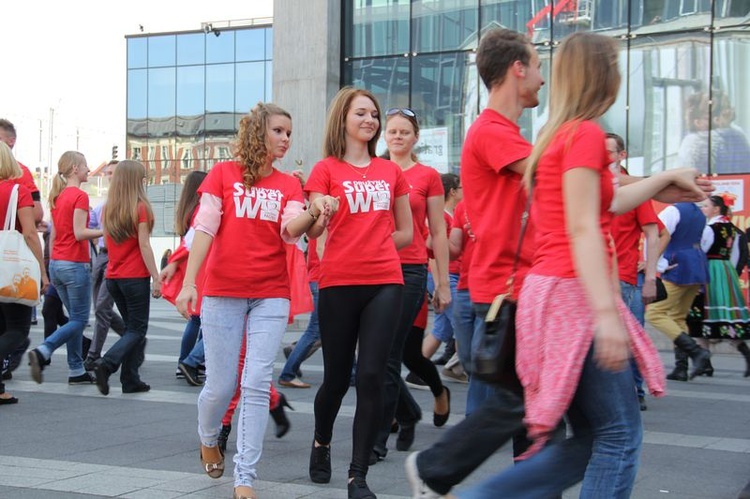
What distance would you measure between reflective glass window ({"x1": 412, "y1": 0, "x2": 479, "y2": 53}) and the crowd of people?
8.20m

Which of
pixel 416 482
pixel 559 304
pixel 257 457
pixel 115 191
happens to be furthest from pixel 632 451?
pixel 115 191

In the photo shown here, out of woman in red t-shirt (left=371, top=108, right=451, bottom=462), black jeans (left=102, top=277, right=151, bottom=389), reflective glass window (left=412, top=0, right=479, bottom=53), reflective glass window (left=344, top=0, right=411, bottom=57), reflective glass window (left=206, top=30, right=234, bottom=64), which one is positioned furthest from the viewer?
reflective glass window (left=206, top=30, right=234, bottom=64)

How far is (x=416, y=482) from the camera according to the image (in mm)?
3629

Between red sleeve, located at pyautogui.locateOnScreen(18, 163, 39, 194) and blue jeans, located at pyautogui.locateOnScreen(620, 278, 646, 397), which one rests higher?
red sleeve, located at pyautogui.locateOnScreen(18, 163, 39, 194)

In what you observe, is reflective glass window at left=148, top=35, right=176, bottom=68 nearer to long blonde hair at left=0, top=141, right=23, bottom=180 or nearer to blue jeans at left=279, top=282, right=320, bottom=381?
blue jeans at left=279, top=282, right=320, bottom=381

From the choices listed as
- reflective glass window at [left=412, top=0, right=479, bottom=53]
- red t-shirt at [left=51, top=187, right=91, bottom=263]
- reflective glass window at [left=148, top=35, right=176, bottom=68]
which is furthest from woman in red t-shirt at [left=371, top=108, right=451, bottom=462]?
reflective glass window at [left=148, top=35, right=176, bottom=68]

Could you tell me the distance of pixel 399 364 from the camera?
557 cm

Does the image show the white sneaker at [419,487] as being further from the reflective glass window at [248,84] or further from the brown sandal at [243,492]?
the reflective glass window at [248,84]

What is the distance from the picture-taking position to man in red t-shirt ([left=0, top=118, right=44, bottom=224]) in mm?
8203

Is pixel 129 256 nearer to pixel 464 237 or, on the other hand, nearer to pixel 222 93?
pixel 464 237

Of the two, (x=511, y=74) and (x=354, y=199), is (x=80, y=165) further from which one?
(x=511, y=74)

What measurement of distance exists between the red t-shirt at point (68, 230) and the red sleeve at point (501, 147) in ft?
19.3

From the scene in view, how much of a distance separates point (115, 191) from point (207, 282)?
3.86 metres

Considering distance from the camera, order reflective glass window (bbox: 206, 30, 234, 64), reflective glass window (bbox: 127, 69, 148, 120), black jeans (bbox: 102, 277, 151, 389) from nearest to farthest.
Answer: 1. black jeans (bbox: 102, 277, 151, 389)
2. reflective glass window (bbox: 206, 30, 234, 64)
3. reflective glass window (bbox: 127, 69, 148, 120)
